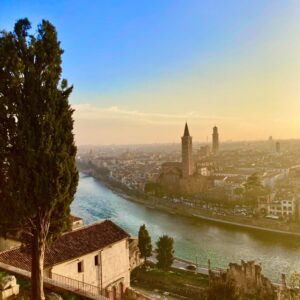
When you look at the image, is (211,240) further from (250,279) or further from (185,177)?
(185,177)

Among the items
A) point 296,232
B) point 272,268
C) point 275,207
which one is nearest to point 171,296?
point 272,268

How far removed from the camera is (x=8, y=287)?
6.44 metres

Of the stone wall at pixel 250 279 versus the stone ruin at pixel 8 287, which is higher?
the stone ruin at pixel 8 287

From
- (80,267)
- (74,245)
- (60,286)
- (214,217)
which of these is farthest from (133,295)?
(214,217)

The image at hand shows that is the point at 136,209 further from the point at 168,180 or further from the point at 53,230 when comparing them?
the point at 53,230

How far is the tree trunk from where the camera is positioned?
20.8 feet

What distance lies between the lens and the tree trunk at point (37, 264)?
20.8ft

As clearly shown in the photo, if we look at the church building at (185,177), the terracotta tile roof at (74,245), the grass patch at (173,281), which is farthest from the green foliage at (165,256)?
the church building at (185,177)

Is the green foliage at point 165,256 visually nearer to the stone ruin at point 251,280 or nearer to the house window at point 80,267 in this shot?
the stone ruin at point 251,280

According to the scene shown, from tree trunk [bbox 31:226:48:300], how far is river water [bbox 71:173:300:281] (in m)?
15.0

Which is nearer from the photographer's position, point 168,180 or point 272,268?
point 272,268

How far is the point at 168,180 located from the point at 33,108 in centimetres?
4655

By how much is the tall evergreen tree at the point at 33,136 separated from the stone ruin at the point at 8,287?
1.50 feet

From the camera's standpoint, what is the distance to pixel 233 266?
17000 mm
